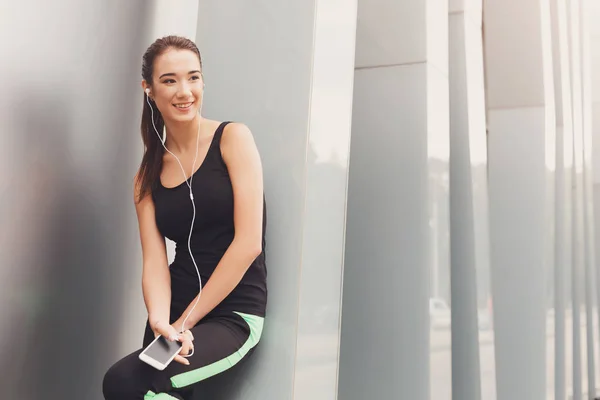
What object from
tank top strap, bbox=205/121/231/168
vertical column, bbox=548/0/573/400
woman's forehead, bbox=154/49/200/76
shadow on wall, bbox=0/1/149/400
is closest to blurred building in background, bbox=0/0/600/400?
shadow on wall, bbox=0/1/149/400

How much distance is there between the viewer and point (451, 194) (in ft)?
16.8

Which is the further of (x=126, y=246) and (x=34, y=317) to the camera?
(x=126, y=246)

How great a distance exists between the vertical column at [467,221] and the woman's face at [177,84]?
3124 millimetres

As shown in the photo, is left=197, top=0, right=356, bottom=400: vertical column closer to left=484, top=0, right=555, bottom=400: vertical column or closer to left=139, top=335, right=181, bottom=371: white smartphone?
left=139, top=335, right=181, bottom=371: white smartphone

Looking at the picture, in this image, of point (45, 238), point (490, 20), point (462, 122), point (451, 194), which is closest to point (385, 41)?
point (462, 122)

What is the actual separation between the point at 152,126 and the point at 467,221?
3164 millimetres

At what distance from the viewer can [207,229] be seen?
2.44 meters

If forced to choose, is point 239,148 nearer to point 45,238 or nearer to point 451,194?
point 45,238

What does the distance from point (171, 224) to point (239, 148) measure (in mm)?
403

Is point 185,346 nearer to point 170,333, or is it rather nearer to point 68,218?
point 170,333

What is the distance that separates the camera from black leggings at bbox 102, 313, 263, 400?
6.73ft

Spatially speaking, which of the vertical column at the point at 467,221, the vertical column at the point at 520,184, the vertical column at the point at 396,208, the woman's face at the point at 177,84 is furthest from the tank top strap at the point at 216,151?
the vertical column at the point at 520,184

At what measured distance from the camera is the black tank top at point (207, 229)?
7.80 ft

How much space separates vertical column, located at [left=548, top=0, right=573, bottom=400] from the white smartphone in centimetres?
706
